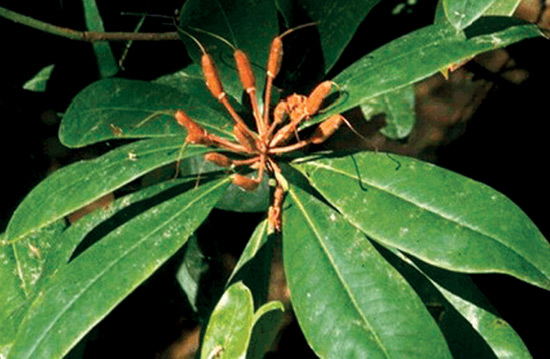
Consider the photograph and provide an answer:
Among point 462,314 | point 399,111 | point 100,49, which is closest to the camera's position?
point 462,314

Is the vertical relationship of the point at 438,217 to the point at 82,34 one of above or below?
below

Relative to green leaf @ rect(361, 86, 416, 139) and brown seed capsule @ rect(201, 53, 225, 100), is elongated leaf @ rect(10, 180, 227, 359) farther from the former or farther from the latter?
green leaf @ rect(361, 86, 416, 139)

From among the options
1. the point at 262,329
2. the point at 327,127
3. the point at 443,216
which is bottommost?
the point at 262,329

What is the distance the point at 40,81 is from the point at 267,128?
71cm

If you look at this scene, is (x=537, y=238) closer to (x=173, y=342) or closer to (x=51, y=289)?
(x=51, y=289)

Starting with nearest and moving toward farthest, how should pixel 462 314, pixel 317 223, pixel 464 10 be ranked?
pixel 464 10, pixel 317 223, pixel 462 314

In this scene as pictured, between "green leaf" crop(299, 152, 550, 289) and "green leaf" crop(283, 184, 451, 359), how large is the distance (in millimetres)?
39

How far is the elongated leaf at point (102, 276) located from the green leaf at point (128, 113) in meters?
A: 0.15

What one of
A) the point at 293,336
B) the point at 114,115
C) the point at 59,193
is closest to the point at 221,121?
the point at 114,115

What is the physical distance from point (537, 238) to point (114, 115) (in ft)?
2.18

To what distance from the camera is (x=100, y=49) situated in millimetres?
1544

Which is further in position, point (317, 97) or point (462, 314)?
point (462, 314)

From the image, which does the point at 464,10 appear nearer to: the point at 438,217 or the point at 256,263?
the point at 438,217

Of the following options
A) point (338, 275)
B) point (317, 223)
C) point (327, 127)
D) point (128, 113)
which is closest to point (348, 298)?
point (338, 275)
